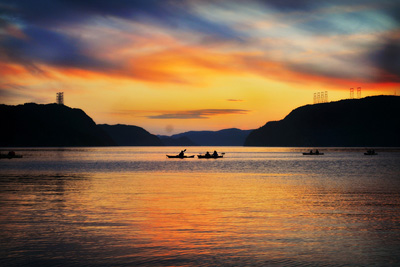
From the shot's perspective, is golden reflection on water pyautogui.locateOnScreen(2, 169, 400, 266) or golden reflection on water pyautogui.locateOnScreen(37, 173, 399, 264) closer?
golden reflection on water pyautogui.locateOnScreen(2, 169, 400, 266)

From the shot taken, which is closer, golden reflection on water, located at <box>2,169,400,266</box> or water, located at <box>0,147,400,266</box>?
water, located at <box>0,147,400,266</box>

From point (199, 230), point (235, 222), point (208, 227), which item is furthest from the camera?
point (235, 222)

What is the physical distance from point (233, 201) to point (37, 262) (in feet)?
65.6

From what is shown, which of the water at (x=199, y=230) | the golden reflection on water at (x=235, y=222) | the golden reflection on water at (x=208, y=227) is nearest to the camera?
the water at (x=199, y=230)

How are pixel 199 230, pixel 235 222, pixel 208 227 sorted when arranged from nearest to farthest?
pixel 199 230
pixel 208 227
pixel 235 222

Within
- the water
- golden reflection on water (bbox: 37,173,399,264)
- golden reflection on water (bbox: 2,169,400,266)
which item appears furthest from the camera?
golden reflection on water (bbox: 37,173,399,264)

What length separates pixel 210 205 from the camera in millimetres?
31859

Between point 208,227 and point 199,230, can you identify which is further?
point 208,227

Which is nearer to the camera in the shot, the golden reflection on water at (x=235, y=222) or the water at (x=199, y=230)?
the water at (x=199, y=230)

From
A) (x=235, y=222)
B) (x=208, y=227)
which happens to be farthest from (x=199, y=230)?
(x=235, y=222)

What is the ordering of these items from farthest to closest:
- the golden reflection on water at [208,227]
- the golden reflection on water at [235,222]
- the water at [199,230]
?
the golden reflection on water at [235,222] < the golden reflection on water at [208,227] < the water at [199,230]

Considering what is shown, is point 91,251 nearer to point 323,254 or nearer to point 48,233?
point 48,233

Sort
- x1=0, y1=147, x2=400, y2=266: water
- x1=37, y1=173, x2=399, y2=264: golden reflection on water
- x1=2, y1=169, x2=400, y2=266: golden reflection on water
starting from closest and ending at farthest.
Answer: x1=0, y1=147, x2=400, y2=266: water → x1=2, y1=169, x2=400, y2=266: golden reflection on water → x1=37, y1=173, x2=399, y2=264: golden reflection on water

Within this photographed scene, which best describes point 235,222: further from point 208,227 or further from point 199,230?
point 199,230
